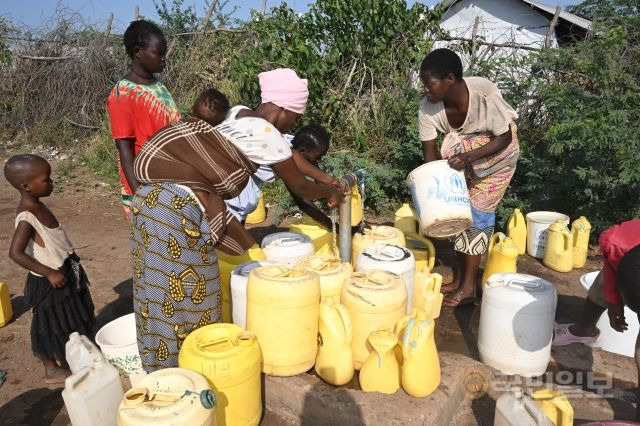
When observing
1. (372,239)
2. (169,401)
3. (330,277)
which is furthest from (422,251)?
(169,401)

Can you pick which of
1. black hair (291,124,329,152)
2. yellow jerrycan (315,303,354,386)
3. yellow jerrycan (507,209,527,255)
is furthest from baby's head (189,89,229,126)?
yellow jerrycan (507,209,527,255)

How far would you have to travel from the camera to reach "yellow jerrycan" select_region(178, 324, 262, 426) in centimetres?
178

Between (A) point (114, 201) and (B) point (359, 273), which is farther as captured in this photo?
(A) point (114, 201)

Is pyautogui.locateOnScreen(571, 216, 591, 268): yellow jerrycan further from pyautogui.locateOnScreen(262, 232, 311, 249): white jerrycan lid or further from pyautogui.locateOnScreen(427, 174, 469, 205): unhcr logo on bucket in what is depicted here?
pyautogui.locateOnScreen(262, 232, 311, 249): white jerrycan lid

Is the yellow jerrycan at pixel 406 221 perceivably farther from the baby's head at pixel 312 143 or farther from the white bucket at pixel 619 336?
the white bucket at pixel 619 336

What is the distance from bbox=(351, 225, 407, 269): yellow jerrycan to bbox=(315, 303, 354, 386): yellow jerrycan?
0.73m

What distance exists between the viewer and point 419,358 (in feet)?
6.29

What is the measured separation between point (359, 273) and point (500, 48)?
213 inches

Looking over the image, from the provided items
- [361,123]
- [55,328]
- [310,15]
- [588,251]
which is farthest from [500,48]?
[55,328]

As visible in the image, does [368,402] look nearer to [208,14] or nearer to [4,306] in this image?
[4,306]

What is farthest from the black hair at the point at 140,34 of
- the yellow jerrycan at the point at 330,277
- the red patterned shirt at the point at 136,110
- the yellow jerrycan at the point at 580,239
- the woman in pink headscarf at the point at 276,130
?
the yellow jerrycan at the point at 580,239

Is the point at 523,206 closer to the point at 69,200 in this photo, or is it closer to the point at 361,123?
the point at 361,123

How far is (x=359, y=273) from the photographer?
2264 millimetres

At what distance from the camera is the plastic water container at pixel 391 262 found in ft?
8.00
